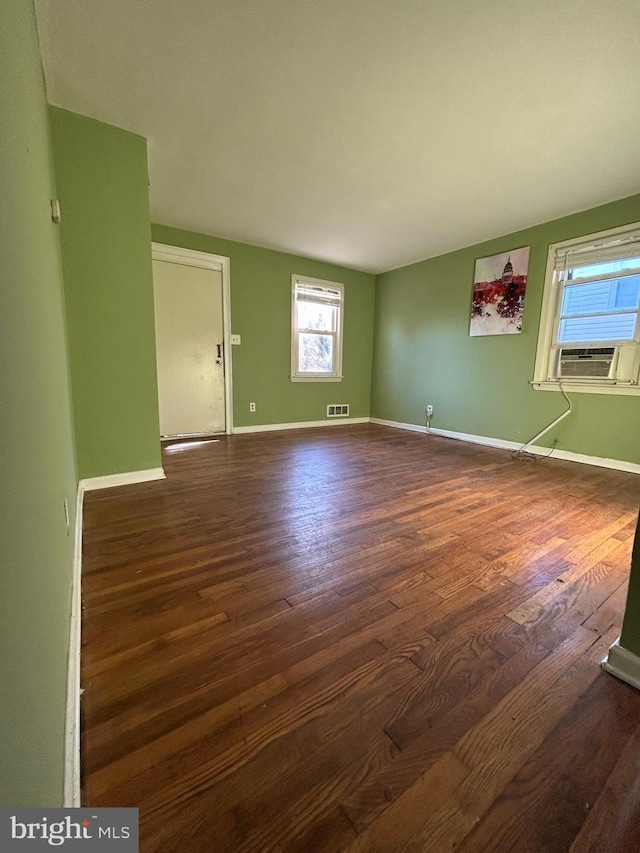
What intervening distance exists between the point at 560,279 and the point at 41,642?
15.3 ft

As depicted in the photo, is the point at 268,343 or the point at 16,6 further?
the point at 268,343

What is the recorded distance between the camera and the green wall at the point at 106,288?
2.19 m

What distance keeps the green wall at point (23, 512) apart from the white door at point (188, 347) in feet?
10.3

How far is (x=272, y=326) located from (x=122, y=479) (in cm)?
296

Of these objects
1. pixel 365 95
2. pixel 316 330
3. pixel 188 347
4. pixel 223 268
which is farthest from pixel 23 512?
pixel 316 330

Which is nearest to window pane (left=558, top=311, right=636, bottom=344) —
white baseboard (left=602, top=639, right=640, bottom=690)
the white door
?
white baseboard (left=602, top=639, right=640, bottom=690)

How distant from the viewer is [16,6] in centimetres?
83

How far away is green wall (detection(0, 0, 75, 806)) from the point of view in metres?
0.42

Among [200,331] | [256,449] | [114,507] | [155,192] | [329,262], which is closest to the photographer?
[114,507]

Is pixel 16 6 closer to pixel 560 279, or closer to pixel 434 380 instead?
pixel 560 279

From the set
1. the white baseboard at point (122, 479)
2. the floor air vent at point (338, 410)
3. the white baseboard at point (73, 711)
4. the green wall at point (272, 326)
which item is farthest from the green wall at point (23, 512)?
the floor air vent at point (338, 410)

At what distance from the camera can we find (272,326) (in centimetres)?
472

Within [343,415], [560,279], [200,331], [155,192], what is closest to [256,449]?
[200,331]

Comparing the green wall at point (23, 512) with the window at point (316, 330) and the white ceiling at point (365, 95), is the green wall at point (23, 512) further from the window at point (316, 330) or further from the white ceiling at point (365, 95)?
the window at point (316, 330)
